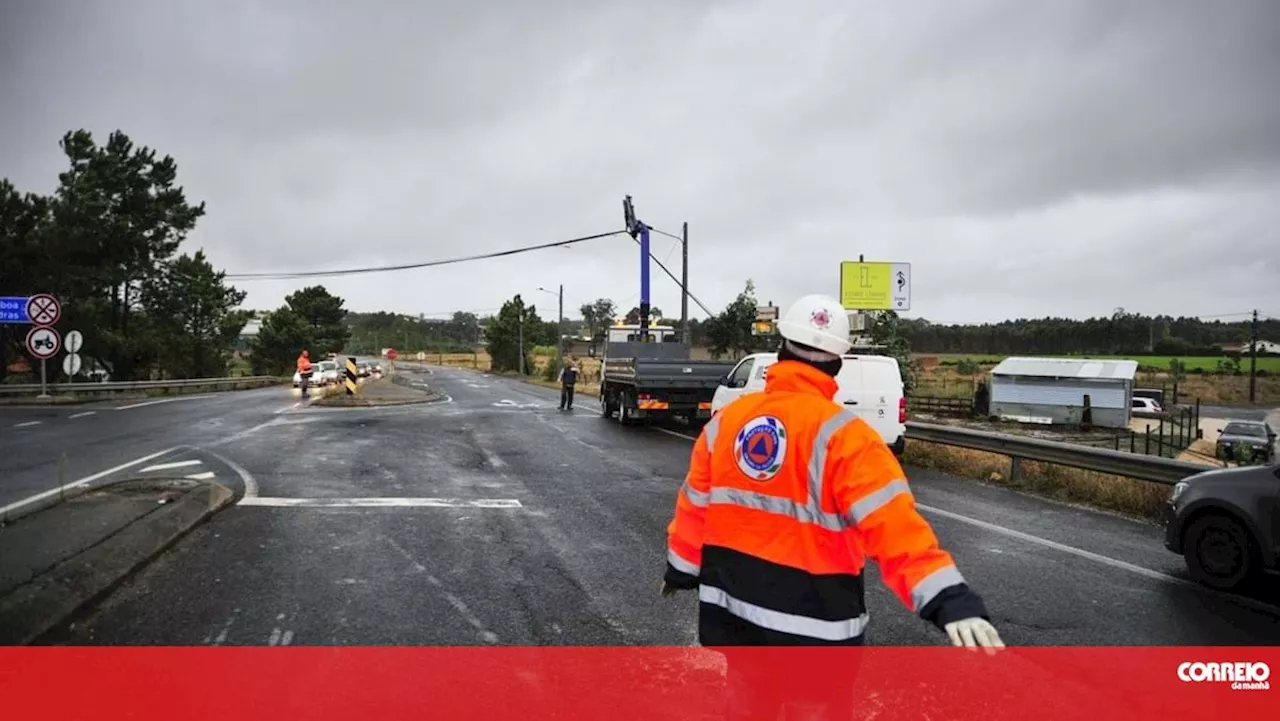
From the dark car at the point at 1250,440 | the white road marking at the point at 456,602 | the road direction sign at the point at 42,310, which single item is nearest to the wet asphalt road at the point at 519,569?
the white road marking at the point at 456,602

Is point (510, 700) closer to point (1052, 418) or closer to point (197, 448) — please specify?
point (197, 448)

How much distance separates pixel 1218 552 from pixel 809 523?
5390mm

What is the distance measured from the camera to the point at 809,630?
2.38 meters

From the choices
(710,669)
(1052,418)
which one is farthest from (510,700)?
(1052,418)

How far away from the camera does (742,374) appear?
14578 mm

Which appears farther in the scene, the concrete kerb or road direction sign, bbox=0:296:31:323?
road direction sign, bbox=0:296:31:323

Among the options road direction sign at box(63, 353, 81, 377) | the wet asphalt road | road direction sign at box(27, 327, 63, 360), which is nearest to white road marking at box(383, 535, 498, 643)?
the wet asphalt road

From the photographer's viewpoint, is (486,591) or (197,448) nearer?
(486,591)

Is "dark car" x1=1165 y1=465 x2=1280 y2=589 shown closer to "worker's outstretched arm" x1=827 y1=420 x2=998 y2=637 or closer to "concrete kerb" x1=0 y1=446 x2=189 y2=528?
"worker's outstretched arm" x1=827 y1=420 x2=998 y2=637

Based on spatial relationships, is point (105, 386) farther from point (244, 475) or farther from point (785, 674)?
point (785, 674)

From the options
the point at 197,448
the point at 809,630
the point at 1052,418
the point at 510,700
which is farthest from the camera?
the point at 1052,418

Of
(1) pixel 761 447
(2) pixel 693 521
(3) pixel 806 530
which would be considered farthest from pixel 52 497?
(3) pixel 806 530

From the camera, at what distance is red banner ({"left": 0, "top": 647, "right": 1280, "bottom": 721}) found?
11.7 ft

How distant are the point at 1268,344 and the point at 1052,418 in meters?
75.5
